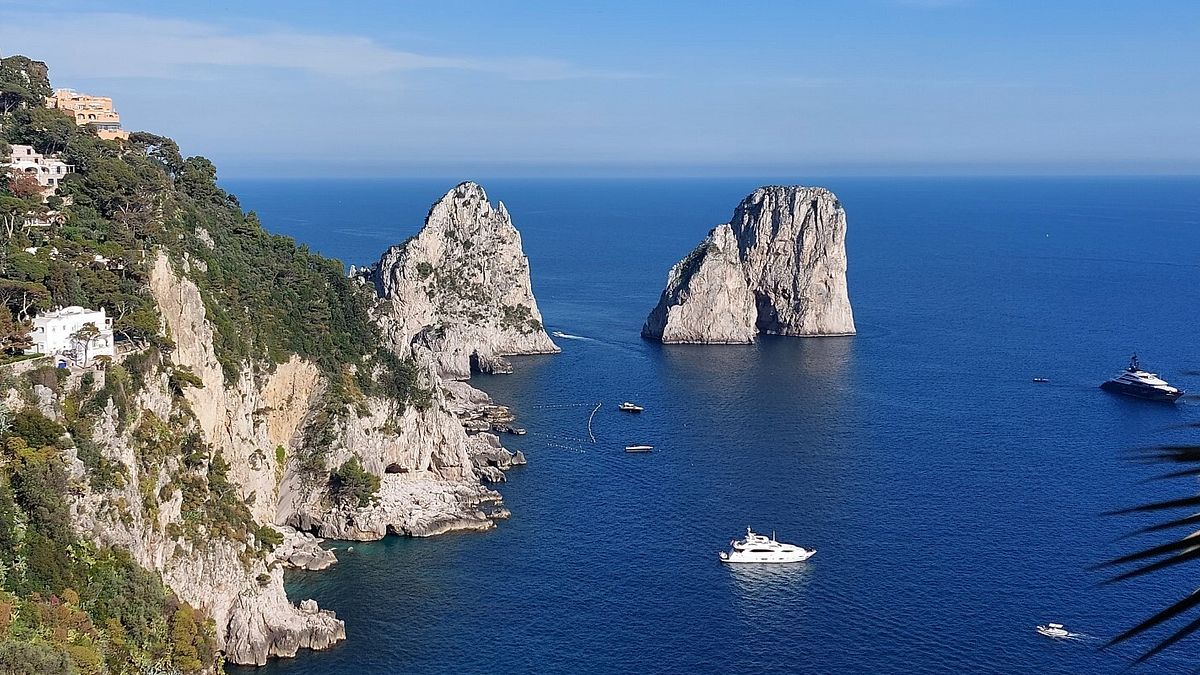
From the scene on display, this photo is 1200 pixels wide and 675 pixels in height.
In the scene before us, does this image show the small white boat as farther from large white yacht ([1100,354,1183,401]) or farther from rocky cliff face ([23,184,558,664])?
large white yacht ([1100,354,1183,401])

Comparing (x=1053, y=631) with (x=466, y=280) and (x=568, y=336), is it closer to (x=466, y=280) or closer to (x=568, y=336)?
(x=568, y=336)

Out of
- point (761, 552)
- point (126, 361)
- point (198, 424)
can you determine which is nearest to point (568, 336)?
point (761, 552)

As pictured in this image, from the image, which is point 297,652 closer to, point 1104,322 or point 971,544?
point 971,544

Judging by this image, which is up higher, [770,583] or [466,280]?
[466,280]

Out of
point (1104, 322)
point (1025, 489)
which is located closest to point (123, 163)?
point (1025, 489)

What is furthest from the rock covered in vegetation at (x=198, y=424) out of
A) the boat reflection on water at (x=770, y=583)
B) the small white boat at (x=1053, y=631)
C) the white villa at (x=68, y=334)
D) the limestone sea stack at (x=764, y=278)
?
the limestone sea stack at (x=764, y=278)

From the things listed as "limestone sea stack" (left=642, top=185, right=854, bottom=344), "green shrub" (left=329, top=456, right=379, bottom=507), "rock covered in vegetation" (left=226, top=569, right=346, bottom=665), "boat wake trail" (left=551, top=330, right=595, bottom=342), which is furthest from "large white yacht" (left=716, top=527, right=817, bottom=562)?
"limestone sea stack" (left=642, top=185, right=854, bottom=344)
